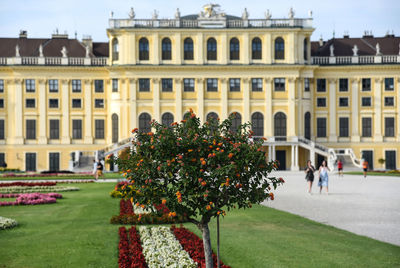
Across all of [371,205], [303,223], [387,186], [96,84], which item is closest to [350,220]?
[303,223]

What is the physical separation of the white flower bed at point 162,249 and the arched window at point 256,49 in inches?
1956

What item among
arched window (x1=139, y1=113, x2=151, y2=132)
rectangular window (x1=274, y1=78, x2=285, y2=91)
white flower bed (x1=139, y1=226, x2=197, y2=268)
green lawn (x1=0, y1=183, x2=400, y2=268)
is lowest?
green lawn (x1=0, y1=183, x2=400, y2=268)

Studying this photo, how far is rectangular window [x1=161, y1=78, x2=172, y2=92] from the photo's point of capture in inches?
2584

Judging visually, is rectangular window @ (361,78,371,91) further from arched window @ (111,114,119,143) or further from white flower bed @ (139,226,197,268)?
white flower bed @ (139,226,197,268)

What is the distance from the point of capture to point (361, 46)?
71.6 m

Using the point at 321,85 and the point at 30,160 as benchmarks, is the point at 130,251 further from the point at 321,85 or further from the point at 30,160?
the point at 321,85

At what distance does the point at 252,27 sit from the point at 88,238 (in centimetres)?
5161

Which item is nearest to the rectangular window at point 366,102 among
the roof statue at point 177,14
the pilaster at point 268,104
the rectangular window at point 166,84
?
the pilaster at point 268,104

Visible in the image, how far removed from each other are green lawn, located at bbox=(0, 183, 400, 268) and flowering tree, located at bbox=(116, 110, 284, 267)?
8.96 ft

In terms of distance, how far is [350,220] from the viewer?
2038cm

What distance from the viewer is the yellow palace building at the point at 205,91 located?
65.1m

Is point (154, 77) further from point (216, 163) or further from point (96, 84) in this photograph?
point (216, 163)

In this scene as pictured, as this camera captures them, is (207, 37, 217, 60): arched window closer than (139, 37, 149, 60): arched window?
No

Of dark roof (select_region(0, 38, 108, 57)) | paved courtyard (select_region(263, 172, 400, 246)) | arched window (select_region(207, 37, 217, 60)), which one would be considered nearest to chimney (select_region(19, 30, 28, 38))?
dark roof (select_region(0, 38, 108, 57))
